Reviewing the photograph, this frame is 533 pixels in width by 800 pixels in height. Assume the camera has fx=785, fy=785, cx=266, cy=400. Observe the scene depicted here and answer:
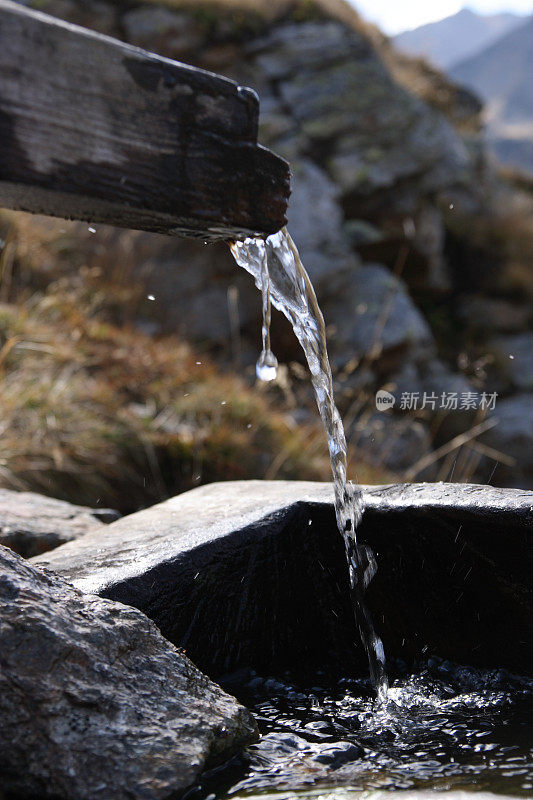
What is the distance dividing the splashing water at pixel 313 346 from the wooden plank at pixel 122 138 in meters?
0.51

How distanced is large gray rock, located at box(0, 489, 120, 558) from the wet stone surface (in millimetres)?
881

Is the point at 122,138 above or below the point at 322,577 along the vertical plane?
above

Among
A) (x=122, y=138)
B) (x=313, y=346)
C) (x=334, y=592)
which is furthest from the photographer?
(x=313, y=346)

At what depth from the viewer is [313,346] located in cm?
230

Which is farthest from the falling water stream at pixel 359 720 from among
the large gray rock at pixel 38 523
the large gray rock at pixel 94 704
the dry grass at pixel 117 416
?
the dry grass at pixel 117 416

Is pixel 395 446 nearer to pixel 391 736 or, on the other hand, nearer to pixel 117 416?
pixel 117 416

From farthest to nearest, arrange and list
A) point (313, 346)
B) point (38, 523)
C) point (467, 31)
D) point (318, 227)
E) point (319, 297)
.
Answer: point (467, 31), point (318, 227), point (319, 297), point (38, 523), point (313, 346)

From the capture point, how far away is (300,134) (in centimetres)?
841

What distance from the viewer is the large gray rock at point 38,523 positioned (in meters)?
2.53

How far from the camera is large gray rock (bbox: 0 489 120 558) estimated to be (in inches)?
99.7

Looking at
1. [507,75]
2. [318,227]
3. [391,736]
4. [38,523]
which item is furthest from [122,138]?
[507,75]

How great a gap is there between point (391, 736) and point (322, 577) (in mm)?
560

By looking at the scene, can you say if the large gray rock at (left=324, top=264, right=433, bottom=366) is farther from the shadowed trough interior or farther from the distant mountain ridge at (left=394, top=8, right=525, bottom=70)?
the distant mountain ridge at (left=394, top=8, right=525, bottom=70)

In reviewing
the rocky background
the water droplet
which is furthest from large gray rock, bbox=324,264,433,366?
the water droplet
